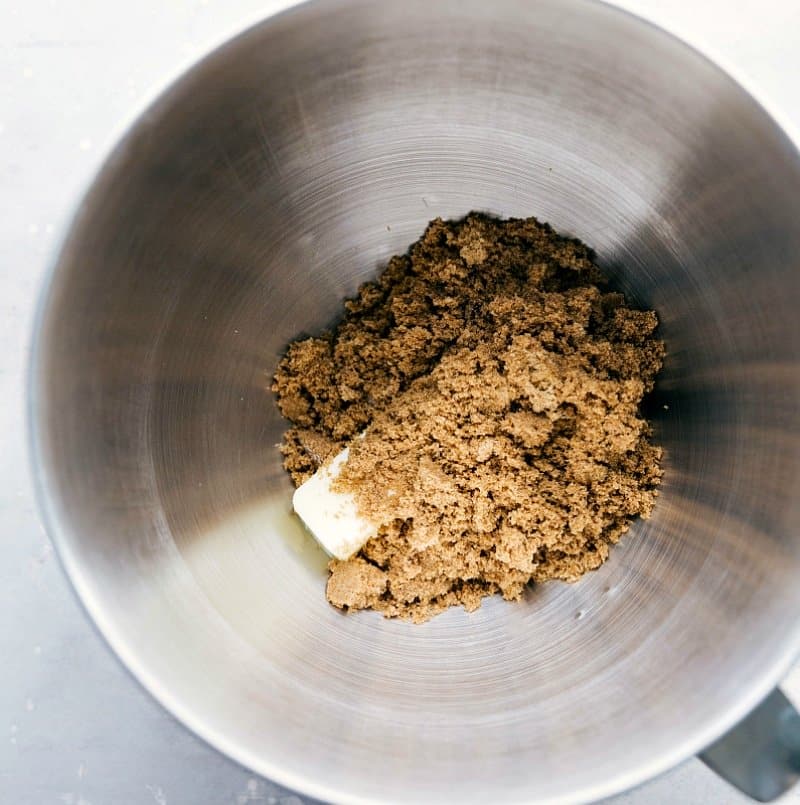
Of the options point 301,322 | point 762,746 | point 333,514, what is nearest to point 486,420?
point 333,514

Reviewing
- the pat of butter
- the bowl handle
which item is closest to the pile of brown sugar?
the pat of butter

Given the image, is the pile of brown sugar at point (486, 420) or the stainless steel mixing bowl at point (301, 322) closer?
the stainless steel mixing bowl at point (301, 322)

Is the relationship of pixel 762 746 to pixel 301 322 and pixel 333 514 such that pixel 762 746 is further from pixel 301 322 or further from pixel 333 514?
pixel 301 322

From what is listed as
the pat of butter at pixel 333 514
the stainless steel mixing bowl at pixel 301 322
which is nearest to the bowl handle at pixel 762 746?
the stainless steel mixing bowl at pixel 301 322

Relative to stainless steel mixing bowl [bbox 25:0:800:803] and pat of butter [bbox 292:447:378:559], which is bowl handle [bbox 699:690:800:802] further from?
pat of butter [bbox 292:447:378:559]

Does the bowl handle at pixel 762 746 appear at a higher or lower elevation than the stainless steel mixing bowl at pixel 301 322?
lower

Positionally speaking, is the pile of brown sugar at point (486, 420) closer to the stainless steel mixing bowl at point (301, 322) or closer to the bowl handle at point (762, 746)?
the stainless steel mixing bowl at point (301, 322)

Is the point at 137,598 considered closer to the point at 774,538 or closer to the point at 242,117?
the point at 242,117
